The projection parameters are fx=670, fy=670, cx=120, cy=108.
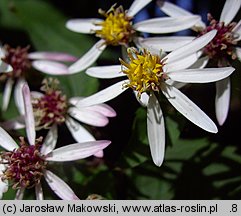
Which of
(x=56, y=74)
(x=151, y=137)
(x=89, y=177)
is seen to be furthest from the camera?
Result: (x=56, y=74)

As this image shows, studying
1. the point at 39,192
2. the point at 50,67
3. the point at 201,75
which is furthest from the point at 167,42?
the point at 39,192

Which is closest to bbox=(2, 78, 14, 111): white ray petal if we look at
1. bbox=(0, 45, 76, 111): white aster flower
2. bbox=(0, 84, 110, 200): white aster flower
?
bbox=(0, 45, 76, 111): white aster flower

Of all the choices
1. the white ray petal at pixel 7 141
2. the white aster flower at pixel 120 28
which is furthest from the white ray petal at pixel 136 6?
the white ray petal at pixel 7 141

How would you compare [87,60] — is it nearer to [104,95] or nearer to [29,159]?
[104,95]

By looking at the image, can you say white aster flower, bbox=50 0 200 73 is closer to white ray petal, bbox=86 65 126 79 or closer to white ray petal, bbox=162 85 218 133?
white ray petal, bbox=86 65 126 79

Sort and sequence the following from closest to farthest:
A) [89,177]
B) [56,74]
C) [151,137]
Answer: [151,137] → [89,177] → [56,74]

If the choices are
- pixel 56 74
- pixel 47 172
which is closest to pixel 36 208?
pixel 47 172

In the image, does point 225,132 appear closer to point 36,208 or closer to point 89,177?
point 89,177
